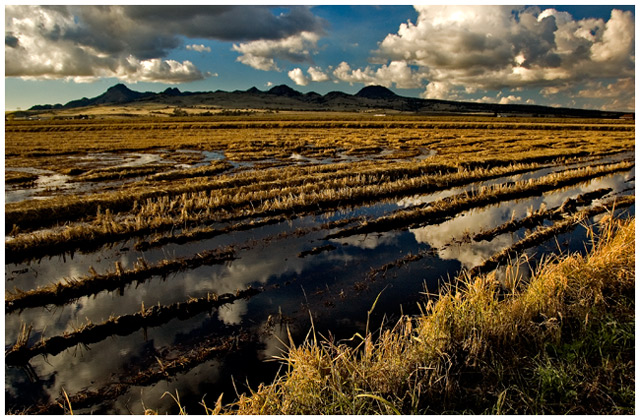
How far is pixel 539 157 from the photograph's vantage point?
32.2m

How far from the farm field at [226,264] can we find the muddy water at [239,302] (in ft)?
0.13

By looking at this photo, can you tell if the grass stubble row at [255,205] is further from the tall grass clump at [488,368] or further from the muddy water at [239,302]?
the tall grass clump at [488,368]

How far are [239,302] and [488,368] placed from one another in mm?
6038

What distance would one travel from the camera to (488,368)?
4594 mm

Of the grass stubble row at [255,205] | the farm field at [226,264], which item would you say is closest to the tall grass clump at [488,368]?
the farm field at [226,264]

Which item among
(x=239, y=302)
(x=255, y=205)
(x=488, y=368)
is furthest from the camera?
(x=255, y=205)

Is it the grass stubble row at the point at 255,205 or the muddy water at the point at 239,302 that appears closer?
the muddy water at the point at 239,302

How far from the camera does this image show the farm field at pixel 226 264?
6422 millimetres

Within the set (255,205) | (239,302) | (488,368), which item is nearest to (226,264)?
(239,302)

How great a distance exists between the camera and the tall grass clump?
408 centimetres

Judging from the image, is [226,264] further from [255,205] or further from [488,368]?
[488,368]

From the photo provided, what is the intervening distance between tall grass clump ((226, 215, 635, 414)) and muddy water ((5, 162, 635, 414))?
1699 millimetres

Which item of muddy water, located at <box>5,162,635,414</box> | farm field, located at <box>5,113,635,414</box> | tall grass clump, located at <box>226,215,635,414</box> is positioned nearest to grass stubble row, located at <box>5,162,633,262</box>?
farm field, located at <box>5,113,635,414</box>

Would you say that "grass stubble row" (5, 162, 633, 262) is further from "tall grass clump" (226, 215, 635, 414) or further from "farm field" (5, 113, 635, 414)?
"tall grass clump" (226, 215, 635, 414)
